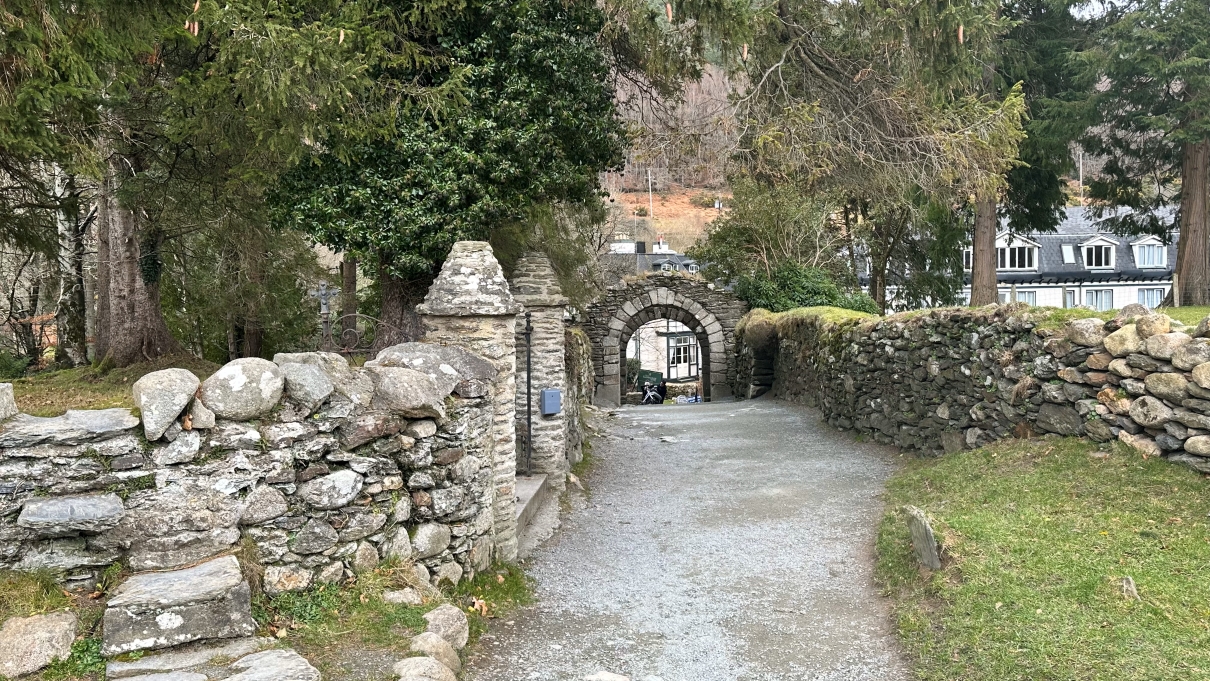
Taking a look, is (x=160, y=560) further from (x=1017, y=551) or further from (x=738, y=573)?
(x=1017, y=551)

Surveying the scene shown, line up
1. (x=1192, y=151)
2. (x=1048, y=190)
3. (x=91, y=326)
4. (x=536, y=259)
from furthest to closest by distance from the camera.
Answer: (x=1048, y=190) → (x=1192, y=151) → (x=91, y=326) → (x=536, y=259)

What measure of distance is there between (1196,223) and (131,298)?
22.1 m

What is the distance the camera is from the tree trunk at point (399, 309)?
9.85 meters

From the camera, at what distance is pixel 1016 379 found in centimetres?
876

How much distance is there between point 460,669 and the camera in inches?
185

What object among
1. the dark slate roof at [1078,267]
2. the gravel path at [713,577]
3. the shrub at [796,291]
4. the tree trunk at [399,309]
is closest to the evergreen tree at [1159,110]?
the shrub at [796,291]

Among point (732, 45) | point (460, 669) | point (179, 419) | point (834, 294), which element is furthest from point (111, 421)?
point (834, 294)

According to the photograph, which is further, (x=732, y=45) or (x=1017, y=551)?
(x=732, y=45)

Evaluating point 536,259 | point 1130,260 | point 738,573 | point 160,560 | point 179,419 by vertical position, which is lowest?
point 738,573

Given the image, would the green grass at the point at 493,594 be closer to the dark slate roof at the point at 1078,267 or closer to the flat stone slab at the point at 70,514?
the flat stone slab at the point at 70,514

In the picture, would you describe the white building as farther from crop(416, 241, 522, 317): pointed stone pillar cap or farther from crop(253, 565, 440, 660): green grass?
crop(253, 565, 440, 660): green grass

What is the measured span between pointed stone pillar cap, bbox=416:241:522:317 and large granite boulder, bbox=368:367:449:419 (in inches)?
49.3

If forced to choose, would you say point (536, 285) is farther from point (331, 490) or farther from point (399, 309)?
point (331, 490)

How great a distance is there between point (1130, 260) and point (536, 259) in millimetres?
36831
